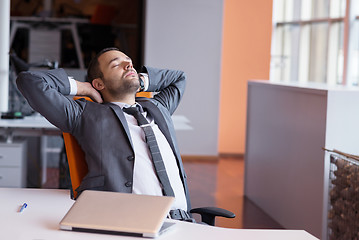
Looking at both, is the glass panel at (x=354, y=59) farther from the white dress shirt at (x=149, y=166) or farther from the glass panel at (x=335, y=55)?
the white dress shirt at (x=149, y=166)

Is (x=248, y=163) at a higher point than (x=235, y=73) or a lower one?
lower

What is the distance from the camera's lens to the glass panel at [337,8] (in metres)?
7.04

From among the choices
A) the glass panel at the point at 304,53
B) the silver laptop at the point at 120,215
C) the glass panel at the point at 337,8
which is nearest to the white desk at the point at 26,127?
the silver laptop at the point at 120,215

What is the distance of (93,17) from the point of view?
10000mm

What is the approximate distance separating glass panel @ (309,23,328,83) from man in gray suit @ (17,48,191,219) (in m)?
5.36

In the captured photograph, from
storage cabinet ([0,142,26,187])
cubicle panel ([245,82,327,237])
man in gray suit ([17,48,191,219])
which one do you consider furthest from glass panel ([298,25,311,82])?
man in gray suit ([17,48,191,219])

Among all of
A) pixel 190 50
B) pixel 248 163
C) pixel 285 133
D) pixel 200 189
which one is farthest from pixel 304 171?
pixel 190 50

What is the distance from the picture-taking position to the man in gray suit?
2.21 meters

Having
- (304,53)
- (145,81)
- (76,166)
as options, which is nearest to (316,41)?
(304,53)

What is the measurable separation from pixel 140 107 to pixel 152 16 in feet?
15.8

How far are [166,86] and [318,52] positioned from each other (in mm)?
5222

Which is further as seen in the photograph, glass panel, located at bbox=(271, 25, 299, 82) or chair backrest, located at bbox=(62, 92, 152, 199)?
glass panel, located at bbox=(271, 25, 299, 82)

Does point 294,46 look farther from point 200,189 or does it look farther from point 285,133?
point 285,133

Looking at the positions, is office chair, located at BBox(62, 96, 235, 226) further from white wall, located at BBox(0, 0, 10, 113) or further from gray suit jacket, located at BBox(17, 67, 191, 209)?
white wall, located at BBox(0, 0, 10, 113)
